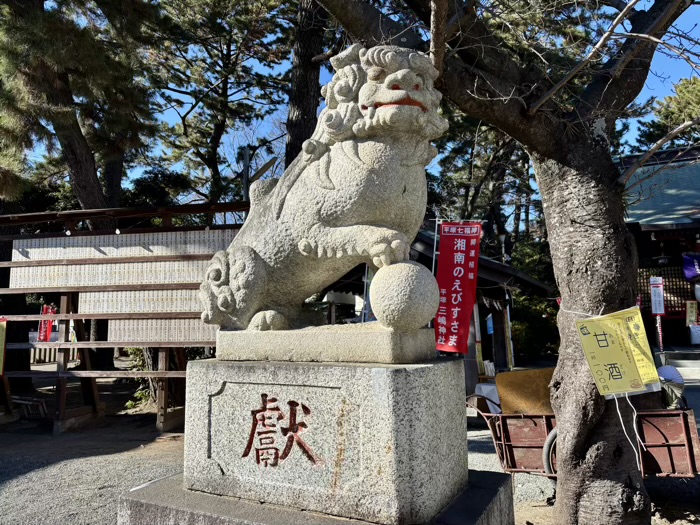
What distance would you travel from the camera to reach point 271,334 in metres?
2.43

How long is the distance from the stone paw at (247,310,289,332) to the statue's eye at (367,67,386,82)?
1251 mm

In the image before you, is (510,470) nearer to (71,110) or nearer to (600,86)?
(600,86)

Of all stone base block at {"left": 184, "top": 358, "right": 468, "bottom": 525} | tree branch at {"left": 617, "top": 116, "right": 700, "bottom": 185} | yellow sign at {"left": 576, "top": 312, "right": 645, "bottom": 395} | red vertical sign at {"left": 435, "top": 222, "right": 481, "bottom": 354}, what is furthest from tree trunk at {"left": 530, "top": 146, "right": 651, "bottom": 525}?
red vertical sign at {"left": 435, "top": 222, "right": 481, "bottom": 354}

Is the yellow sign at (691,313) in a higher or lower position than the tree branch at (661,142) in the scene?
lower

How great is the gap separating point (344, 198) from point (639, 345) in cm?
207

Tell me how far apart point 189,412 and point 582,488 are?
2.73m

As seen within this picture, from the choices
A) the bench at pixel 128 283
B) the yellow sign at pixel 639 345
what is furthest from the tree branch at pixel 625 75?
the bench at pixel 128 283

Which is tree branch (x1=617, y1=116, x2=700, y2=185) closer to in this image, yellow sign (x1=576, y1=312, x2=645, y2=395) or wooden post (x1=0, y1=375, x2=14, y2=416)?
yellow sign (x1=576, y1=312, x2=645, y2=395)

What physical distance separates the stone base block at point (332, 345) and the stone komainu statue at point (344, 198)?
9 cm

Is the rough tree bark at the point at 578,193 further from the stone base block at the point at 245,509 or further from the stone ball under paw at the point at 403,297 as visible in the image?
the stone ball under paw at the point at 403,297

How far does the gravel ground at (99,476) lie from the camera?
399cm

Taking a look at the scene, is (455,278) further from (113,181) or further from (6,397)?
(113,181)

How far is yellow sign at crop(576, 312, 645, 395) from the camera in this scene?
9.86ft

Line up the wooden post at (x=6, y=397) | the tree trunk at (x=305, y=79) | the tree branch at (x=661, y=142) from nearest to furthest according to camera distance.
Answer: the tree branch at (x=661, y=142) → the tree trunk at (x=305, y=79) → the wooden post at (x=6, y=397)
